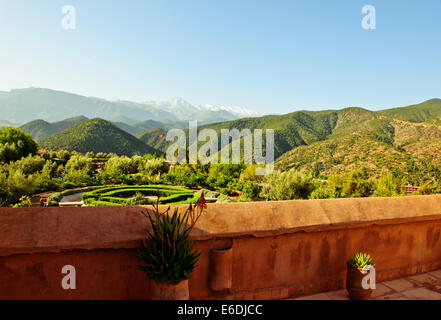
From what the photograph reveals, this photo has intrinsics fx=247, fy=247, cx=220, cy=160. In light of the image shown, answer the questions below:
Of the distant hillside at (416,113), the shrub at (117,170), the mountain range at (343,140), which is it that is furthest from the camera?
the distant hillside at (416,113)

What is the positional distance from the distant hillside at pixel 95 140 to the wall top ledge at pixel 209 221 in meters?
60.1

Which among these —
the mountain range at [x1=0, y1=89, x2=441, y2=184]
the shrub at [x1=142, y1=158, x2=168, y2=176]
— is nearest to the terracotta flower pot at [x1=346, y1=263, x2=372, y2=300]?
the shrub at [x1=142, y1=158, x2=168, y2=176]

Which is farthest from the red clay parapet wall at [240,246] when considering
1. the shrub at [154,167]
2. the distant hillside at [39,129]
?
the distant hillside at [39,129]

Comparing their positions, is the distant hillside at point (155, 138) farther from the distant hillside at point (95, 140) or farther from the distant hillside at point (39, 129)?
the distant hillside at point (39, 129)

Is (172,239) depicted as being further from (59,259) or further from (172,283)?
(59,259)

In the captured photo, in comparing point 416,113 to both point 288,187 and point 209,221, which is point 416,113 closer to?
point 288,187

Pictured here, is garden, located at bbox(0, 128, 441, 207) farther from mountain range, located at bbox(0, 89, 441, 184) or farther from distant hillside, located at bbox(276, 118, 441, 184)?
mountain range, located at bbox(0, 89, 441, 184)

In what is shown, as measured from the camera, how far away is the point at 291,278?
2.81 metres

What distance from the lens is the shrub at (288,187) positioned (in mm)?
14102

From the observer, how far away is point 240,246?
2580 millimetres

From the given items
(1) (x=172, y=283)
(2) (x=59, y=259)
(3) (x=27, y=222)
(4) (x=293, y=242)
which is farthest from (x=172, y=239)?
(4) (x=293, y=242)

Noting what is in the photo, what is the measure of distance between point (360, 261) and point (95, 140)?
219ft
